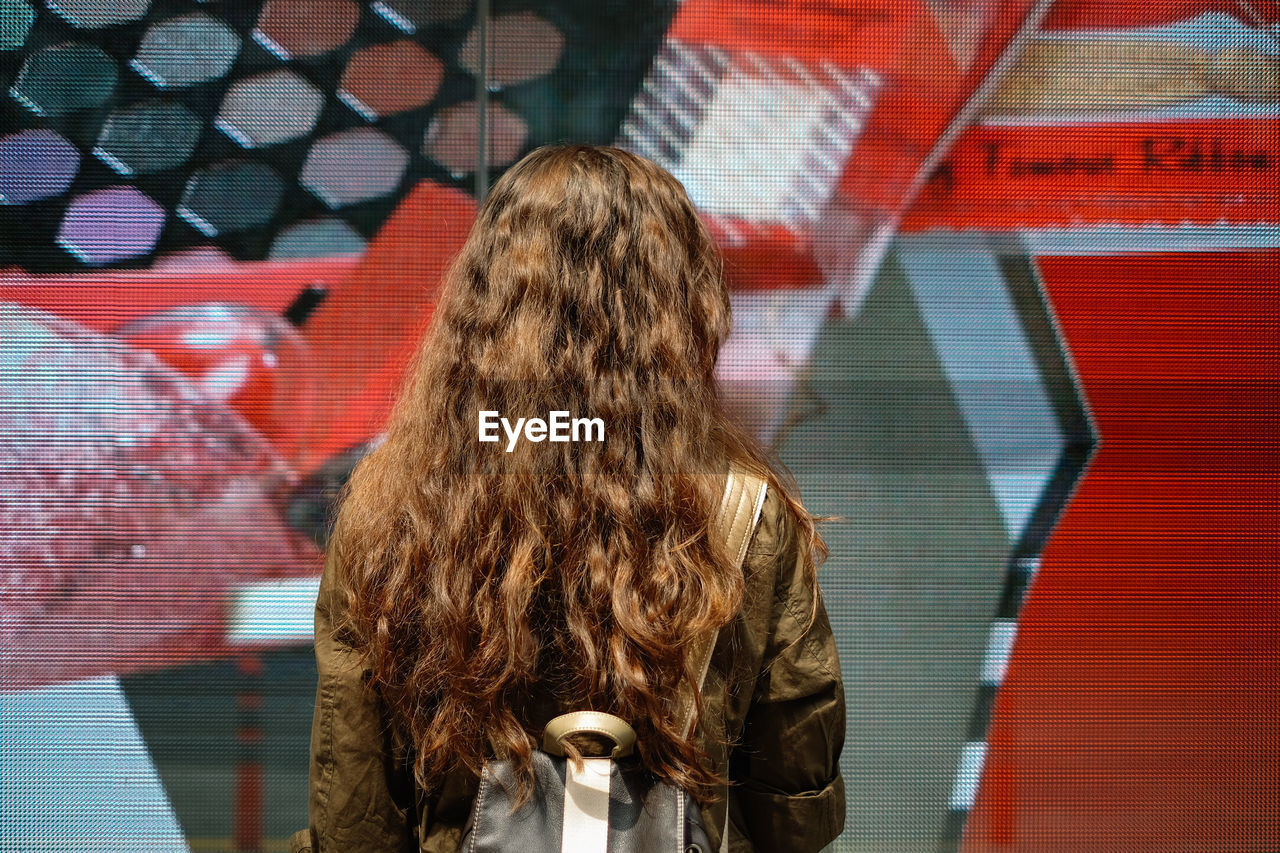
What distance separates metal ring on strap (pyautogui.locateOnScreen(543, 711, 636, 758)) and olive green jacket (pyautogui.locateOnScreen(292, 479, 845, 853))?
14cm

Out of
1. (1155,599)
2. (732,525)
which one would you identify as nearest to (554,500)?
(732,525)

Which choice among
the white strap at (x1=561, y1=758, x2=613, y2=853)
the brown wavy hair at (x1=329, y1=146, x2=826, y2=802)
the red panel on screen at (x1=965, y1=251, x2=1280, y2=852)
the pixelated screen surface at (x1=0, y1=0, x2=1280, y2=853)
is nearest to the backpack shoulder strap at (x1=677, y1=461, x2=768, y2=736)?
the brown wavy hair at (x1=329, y1=146, x2=826, y2=802)

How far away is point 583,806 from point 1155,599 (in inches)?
78.7

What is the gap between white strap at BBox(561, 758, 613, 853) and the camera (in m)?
1.12

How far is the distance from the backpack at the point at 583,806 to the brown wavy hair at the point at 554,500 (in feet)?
0.08

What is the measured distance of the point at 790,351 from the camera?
98.7 inches

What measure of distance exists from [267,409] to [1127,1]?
2.53m

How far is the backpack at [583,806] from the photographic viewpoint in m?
1.13

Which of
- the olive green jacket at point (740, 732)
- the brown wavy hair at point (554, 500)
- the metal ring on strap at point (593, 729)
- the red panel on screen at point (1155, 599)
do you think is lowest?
the red panel on screen at point (1155, 599)

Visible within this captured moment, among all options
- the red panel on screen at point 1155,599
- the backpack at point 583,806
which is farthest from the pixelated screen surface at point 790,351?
the backpack at point 583,806

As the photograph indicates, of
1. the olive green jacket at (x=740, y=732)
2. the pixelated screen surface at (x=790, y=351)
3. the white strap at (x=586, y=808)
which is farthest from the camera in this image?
the pixelated screen surface at (x=790, y=351)

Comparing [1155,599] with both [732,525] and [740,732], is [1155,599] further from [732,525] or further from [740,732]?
[732,525]

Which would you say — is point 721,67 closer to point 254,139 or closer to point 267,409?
point 254,139

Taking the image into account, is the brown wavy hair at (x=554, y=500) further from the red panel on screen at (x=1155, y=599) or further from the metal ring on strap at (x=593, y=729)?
the red panel on screen at (x=1155, y=599)
